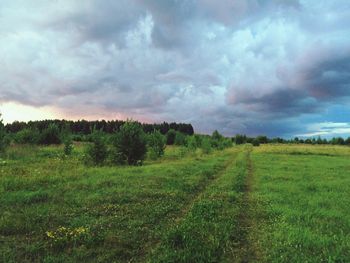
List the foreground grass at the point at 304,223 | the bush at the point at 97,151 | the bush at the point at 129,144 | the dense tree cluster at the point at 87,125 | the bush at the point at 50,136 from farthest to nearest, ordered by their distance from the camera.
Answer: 1. the dense tree cluster at the point at 87,125
2. the bush at the point at 50,136
3. the bush at the point at 129,144
4. the bush at the point at 97,151
5. the foreground grass at the point at 304,223

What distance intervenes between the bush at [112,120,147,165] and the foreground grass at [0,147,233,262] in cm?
1218

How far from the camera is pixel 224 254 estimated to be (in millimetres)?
9250

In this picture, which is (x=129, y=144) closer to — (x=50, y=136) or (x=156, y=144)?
(x=156, y=144)

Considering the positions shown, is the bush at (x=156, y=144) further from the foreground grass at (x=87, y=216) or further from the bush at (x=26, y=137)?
the bush at (x=26, y=137)

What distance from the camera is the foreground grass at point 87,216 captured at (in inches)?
372

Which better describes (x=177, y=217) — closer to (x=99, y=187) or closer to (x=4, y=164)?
(x=99, y=187)

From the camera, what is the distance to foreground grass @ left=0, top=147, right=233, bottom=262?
9.46 metres

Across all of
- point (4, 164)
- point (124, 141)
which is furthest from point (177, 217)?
point (4, 164)

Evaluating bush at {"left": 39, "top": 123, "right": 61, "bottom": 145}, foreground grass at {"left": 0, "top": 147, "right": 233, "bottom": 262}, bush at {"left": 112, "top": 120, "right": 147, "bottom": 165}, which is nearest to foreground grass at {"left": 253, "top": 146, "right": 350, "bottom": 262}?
foreground grass at {"left": 0, "top": 147, "right": 233, "bottom": 262}

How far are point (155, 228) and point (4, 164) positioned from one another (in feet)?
86.9

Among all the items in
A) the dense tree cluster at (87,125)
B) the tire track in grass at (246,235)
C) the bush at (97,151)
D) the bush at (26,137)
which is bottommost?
the tire track in grass at (246,235)

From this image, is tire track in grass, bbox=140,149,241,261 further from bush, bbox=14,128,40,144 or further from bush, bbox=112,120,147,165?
bush, bbox=14,128,40,144

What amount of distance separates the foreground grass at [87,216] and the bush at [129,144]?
12.2 metres

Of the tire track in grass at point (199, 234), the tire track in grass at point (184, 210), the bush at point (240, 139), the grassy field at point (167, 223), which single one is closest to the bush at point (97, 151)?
the grassy field at point (167, 223)
